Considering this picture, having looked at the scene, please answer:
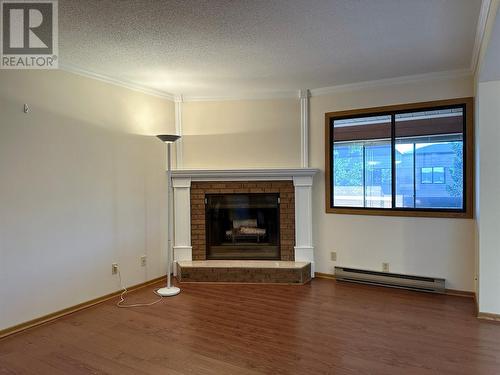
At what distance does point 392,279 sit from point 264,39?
116 inches

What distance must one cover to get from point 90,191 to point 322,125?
9.08ft

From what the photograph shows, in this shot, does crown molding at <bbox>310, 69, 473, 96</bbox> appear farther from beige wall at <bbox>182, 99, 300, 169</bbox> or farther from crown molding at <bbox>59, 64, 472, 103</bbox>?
beige wall at <bbox>182, 99, 300, 169</bbox>

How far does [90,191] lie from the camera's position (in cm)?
374

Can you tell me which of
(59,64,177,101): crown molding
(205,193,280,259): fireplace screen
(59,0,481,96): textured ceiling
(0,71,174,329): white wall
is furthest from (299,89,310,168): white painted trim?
(0,71,174,329): white wall

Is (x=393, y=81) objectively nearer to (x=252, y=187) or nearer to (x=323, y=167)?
(x=323, y=167)

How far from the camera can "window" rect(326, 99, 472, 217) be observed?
3.91 m

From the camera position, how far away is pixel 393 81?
13.7ft

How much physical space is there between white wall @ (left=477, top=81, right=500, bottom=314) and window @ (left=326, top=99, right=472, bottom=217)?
61 cm

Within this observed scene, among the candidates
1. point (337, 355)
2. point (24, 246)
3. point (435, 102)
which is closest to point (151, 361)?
point (337, 355)

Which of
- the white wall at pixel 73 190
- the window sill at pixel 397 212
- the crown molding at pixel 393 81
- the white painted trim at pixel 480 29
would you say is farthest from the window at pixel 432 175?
the white wall at pixel 73 190

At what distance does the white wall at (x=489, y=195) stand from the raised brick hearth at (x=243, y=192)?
208 centimetres

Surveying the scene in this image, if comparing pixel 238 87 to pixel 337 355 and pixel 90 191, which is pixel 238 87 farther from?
pixel 337 355

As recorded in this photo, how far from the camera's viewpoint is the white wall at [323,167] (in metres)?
3.93

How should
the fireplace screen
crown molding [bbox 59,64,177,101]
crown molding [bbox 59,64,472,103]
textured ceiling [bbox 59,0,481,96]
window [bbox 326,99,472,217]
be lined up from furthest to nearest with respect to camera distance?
the fireplace screen < window [bbox 326,99,472,217] < crown molding [bbox 59,64,472,103] < crown molding [bbox 59,64,177,101] < textured ceiling [bbox 59,0,481,96]
